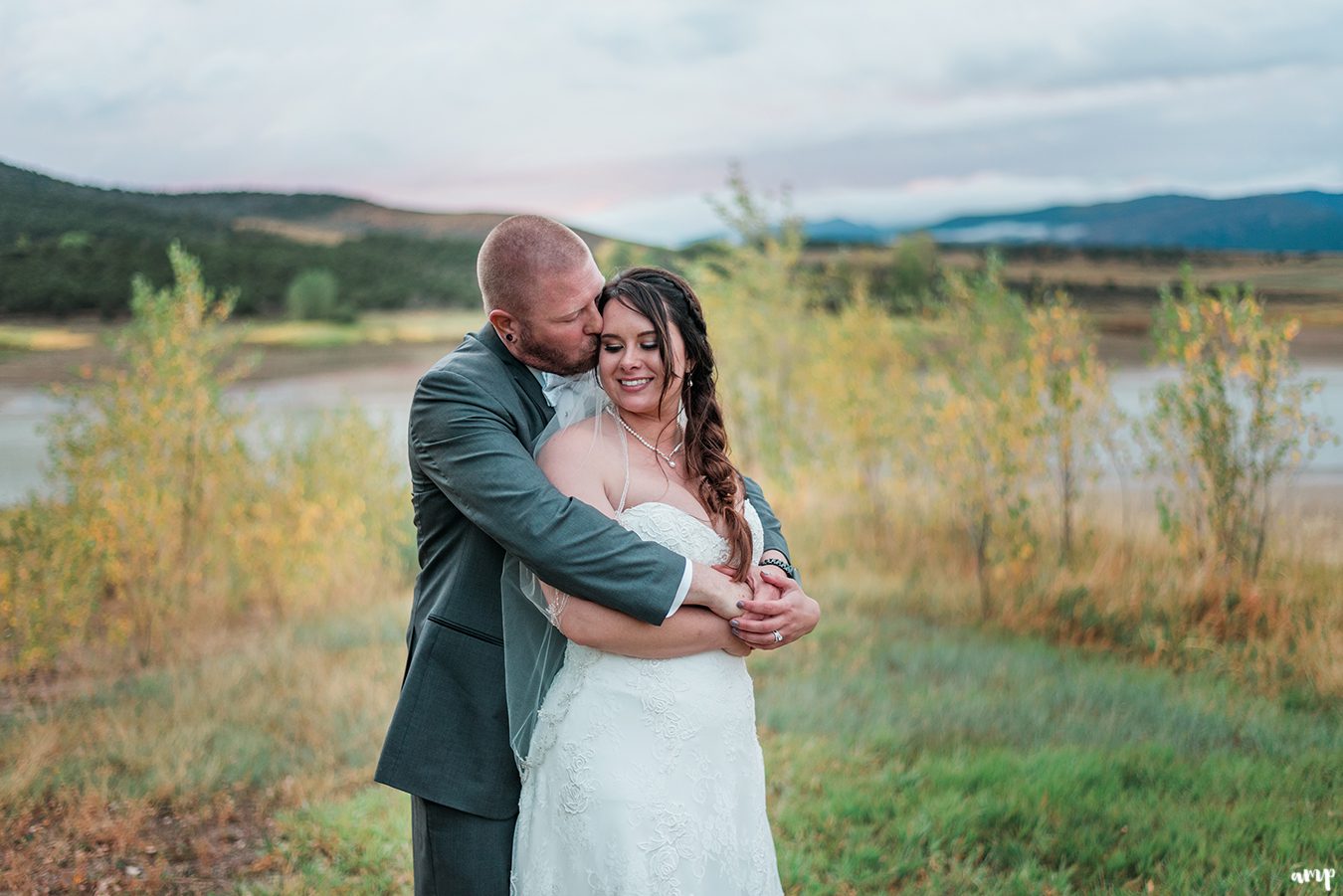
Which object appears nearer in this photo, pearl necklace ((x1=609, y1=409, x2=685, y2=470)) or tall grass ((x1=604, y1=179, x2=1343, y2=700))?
pearl necklace ((x1=609, y1=409, x2=685, y2=470))

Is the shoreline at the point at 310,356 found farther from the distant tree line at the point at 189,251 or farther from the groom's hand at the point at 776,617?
the groom's hand at the point at 776,617

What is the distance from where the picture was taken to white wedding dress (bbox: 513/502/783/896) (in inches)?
89.3

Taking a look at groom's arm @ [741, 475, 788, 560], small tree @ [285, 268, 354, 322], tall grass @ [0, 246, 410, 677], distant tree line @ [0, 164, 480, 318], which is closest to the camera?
groom's arm @ [741, 475, 788, 560]

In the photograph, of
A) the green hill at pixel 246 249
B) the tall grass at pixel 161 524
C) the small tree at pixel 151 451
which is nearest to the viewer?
the tall grass at pixel 161 524

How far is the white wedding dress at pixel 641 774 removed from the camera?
2.27 meters

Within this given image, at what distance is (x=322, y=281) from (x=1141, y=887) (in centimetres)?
2176

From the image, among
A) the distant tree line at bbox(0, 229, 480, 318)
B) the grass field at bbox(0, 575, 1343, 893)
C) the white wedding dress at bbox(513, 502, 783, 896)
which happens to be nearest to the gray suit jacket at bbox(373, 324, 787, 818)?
the white wedding dress at bbox(513, 502, 783, 896)

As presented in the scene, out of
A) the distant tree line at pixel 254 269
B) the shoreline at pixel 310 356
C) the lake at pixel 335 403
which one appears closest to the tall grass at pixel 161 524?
the lake at pixel 335 403

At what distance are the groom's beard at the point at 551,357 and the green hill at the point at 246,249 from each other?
633 inches

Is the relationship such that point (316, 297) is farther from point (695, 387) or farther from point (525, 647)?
point (525, 647)

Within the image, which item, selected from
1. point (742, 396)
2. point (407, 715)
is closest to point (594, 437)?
point (407, 715)

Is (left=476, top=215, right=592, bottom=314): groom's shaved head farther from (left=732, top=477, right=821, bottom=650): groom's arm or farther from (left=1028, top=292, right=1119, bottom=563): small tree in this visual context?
(left=1028, top=292, right=1119, bottom=563): small tree

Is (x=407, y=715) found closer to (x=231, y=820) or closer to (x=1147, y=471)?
(x=231, y=820)

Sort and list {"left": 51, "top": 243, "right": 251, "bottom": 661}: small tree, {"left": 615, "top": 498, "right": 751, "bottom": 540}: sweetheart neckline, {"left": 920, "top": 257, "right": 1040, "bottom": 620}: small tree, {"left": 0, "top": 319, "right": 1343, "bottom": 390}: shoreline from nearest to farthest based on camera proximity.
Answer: {"left": 615, "top": 498, "right": 751, "bottom": 540}: sweetheart neckline
{"left": 51, "top": 243, "right": 251, "bottom": 661}: small tree
{"left": 920, "top": 257, "right": 1040, "bottom": 620}: small tree
{"left": 0, "top": 319, "right": 1343, "bottom": 390}: shoreline
